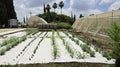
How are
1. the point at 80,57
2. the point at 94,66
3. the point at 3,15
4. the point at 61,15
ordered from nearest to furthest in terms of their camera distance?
the point at 94,66 < the point at 80,57 < the point at 3,15 < the point at 61,15

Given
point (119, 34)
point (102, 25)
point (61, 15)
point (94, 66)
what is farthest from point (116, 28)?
point (61, 15)

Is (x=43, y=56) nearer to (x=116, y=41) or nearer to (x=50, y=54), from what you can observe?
(x=50, y=54)

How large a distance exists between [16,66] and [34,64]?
60 centimetres

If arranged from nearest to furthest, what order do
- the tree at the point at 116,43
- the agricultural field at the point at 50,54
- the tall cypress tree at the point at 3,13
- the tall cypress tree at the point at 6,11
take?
the tree at the point at 116,43, the agricultural field at the point at 50,54, the tall cypress tree at the point at 3,13, the tall cypress tree at the point at 6,11

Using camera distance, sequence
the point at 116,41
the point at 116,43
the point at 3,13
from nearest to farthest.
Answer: the point at 116,43 → the point at 116,41 → the point at 3,13

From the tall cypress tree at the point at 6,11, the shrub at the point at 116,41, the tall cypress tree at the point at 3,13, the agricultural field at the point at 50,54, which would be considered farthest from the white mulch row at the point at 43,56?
the tall cypress tree at the point at 6,11

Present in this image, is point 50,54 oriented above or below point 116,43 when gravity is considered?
below

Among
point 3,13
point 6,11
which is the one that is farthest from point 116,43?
point 6,11

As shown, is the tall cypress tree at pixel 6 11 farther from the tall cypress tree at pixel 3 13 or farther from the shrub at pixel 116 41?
the shrub at pixel 116 41

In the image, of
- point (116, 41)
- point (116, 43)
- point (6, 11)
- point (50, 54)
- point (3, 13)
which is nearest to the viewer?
point (116, 43)

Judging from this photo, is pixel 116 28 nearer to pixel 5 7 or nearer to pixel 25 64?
pixel 25 64

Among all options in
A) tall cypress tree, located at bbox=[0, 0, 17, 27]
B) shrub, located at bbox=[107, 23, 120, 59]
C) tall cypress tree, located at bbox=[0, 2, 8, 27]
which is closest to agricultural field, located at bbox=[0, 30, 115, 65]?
shrub, located at bbox=[107, 23, 120, 59]

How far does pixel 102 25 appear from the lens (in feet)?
74.1

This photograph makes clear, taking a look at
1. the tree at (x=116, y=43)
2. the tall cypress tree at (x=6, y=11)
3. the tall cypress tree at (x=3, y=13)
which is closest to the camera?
the tree at (x=116, y=43)
